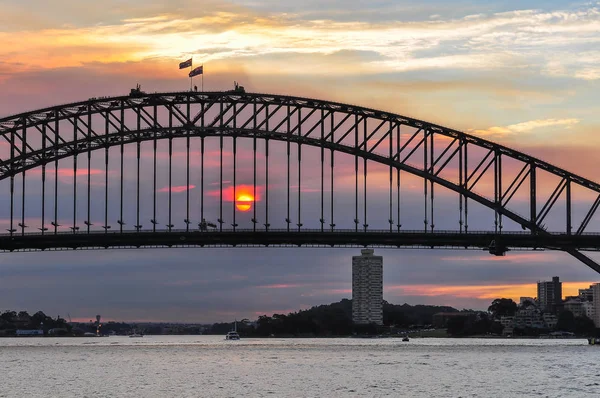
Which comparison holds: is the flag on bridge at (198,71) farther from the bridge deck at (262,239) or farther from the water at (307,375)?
the water at (307,375)

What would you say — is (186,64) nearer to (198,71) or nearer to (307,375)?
(198,71)

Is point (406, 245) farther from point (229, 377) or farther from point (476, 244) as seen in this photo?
point (229, 377)

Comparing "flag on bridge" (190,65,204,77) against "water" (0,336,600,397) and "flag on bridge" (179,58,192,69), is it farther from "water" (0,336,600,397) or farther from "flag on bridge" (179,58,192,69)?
"water" (0,336,600,397)

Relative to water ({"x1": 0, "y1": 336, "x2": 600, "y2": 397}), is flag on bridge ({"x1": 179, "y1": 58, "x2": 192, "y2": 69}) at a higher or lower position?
higher

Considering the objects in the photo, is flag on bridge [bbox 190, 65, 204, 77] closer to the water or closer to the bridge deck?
the bridge deck

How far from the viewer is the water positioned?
89062 millimetres

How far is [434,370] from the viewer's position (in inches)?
4405

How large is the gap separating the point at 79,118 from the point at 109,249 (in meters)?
13.3

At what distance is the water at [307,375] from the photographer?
89062 millimetres

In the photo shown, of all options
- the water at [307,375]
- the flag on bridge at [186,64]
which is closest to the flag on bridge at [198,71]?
the flag on bridge at [186,64]

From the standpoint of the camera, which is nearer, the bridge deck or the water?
the water

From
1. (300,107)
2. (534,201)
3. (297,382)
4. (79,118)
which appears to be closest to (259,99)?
(300,107)

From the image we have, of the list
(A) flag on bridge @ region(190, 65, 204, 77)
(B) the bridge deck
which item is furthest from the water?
(A) flag on bridge @ region(190, 65, 204, 77)

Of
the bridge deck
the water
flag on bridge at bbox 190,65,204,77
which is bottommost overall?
the water
